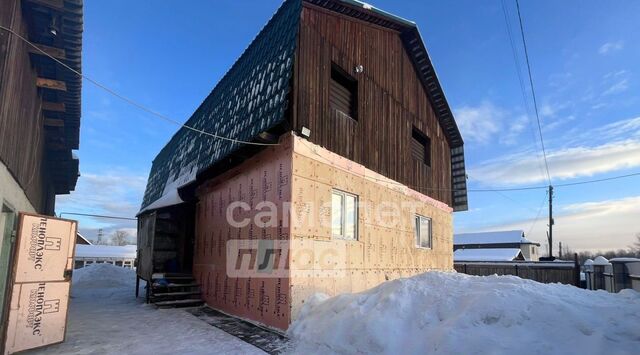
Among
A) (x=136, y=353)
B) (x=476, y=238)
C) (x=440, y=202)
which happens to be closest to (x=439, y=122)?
(x=440, y=202)

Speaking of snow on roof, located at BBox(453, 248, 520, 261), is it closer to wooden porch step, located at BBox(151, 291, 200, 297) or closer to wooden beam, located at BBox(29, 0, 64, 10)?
wooden porch step, located at BBox(151, 291, 200, 297)

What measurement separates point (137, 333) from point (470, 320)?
6086mm

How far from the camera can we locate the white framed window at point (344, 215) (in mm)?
8797

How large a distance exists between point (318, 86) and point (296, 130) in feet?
4.64

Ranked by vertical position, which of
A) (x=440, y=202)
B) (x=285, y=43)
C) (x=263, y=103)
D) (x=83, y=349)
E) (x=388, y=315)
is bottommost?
(x=83, y=349)

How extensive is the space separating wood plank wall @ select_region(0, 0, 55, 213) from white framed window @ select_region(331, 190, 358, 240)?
609 cm

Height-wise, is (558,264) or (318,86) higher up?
(318,86)

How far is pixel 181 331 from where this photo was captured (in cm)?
748

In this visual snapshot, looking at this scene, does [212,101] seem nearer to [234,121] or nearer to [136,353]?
[234,121]

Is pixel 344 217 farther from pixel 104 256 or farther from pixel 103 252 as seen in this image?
pixel 103 252

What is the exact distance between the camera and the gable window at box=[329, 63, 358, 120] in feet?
31.2

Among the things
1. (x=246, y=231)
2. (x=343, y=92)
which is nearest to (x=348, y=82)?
(x=343, y=92)

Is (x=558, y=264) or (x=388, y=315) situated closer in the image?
(x=388, y=315)

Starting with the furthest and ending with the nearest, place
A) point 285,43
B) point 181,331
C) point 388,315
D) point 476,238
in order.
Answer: point 476,238, point 285,43, point 181,331, point 388,315
